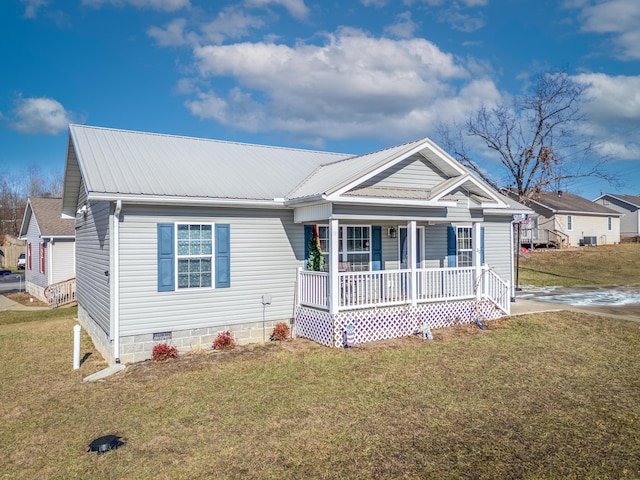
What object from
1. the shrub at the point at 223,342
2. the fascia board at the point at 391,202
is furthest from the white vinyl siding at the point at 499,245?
the shrub at the point at 223,342

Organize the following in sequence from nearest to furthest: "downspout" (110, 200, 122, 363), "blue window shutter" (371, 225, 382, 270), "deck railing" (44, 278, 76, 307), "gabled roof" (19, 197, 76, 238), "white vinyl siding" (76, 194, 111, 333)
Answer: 1. "downspout" (110, 200, 122, 363)
2. "white vinyl siding" (76, 194, 111, 333)
3. "blue window shutter" (371, 225, 382, 270)
4. "deck railing" (44, 278, 76, 307)
5. "gabled roof" (19, 197, 76, 238)

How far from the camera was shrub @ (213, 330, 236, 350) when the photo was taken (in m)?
10.8

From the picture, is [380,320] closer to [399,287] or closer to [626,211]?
[399,287]

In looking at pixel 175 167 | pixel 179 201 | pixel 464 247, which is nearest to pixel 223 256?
pixel 179 201

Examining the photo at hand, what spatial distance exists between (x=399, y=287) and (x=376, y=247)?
59.0 inches

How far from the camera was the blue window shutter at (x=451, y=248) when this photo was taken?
47.9 ft

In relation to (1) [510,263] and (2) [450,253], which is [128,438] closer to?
(2) [450,253]

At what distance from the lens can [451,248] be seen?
14.6 meters

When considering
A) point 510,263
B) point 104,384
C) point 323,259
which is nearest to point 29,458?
point 104,384

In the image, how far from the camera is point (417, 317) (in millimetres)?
12023

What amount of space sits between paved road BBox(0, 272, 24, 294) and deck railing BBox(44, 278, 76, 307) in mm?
8681

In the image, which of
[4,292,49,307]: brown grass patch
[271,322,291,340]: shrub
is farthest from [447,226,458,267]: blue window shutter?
[4,292,49,307]: brown grass patch

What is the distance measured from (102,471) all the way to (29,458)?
3.75 ft

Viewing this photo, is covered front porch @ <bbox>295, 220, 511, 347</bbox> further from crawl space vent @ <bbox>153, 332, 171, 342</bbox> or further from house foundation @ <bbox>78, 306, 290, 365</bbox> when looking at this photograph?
crawl space vent @ <bbox>153, 332, 171, 342</bbox>
